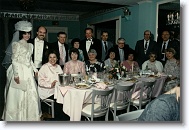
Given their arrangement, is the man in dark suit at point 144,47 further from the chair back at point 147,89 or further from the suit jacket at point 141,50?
the chair back at point 147,89

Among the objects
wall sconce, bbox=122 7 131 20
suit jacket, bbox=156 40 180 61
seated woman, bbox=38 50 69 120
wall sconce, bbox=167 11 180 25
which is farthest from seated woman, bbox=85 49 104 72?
wall sconce, bbox=167 11 180 25

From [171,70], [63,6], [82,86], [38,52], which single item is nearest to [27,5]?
[63,6]

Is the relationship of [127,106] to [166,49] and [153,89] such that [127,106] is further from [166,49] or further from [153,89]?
[166,49]

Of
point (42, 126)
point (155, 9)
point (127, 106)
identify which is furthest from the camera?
point (127, 106)

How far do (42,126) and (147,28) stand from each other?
107 cm

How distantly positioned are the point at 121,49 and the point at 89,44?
26 cm

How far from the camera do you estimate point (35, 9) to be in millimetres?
1571

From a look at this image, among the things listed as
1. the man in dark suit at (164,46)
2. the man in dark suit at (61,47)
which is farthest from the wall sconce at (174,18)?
the man in dark suit at (61,47)

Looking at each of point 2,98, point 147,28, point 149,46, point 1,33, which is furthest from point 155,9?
point 2,98

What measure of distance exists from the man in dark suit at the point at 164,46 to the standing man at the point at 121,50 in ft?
0.74

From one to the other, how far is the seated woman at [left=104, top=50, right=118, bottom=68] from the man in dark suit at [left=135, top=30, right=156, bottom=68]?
189mm

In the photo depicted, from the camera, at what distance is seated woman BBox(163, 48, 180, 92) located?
157cm

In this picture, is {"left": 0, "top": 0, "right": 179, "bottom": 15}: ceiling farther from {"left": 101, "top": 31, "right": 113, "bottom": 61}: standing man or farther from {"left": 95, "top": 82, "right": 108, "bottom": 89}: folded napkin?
{"left": 95, "top": 82, "right": 108, "bottom": 89}: folded napkin

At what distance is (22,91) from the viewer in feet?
5.41
